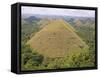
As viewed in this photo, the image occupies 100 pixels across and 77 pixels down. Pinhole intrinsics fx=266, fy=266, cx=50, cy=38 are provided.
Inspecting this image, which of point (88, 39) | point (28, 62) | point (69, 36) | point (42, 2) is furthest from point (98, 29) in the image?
point (28, 62)

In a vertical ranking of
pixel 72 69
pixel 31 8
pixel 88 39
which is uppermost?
pixel 31 8

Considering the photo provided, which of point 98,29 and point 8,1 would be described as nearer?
point 8,1

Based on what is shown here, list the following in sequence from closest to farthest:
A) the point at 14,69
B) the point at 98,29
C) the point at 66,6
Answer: the point at 14,69, the point at 66,6, the point at 98,29

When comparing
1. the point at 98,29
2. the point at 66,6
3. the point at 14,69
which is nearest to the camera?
the point at 14,69

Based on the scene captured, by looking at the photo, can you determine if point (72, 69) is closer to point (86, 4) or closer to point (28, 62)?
point (28, 62)
